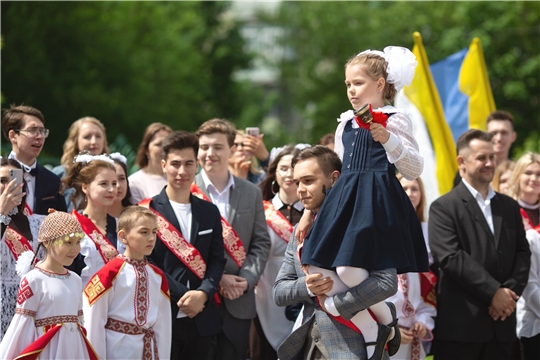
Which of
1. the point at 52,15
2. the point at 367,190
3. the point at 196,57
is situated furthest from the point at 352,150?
the point at 196,57

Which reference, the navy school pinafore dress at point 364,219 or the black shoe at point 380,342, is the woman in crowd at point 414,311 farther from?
the navy school pinafore dress at point 364,219

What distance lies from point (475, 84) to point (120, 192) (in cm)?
576

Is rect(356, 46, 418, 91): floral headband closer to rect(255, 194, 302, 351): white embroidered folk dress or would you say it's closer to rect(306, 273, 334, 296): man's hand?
rect(306, 273, 334, 296): man's hand

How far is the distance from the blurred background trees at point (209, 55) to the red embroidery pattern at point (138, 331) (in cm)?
748

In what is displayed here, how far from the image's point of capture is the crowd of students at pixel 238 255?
4.40m

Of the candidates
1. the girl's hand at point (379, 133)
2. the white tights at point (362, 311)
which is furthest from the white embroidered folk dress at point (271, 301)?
the girl's hand at point (379, 133)

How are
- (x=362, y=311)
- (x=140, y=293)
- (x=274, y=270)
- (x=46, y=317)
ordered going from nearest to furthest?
(x=362, y=311)
(x=46, y=317)
(x=140, y=293)
(x=274, y=270)

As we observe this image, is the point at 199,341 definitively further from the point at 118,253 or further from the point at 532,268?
the point at 532,268

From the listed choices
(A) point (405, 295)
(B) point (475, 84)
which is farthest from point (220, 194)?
(B) point (475, 84)

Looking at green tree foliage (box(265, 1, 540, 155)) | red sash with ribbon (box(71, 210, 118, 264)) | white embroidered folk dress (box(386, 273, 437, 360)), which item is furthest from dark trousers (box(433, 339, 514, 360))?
green tree foliage (box(265, 1, 540, 155))

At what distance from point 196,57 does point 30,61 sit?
10.7 meters

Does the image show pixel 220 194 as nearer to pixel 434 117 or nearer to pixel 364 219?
pixel 364 219

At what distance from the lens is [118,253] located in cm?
589

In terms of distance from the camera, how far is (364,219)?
165 inches
